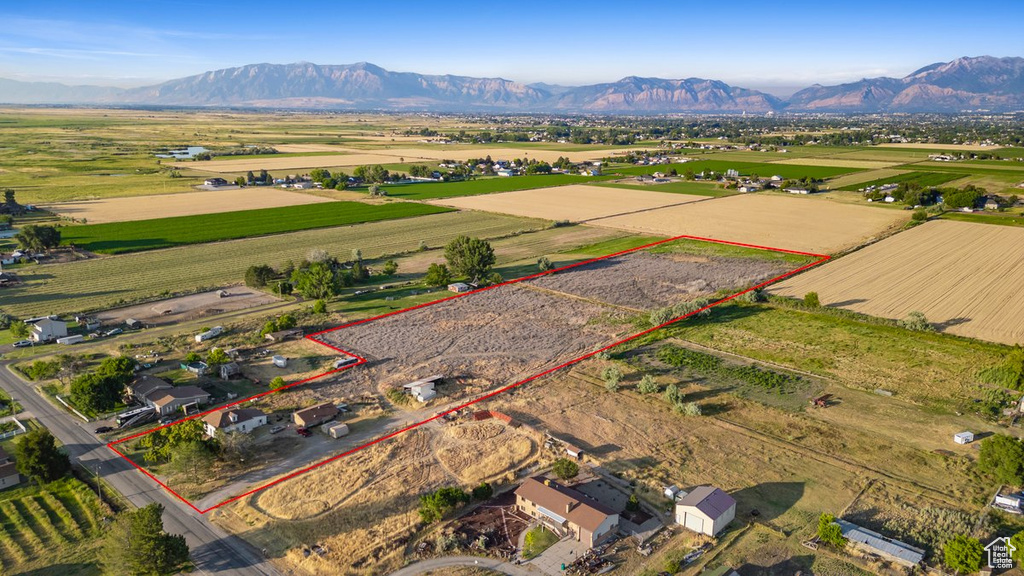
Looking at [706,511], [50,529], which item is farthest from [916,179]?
[50,529]

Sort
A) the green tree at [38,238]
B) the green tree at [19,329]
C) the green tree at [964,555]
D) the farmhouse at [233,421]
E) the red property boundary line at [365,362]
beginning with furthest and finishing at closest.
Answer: the green tree at [38,238] → the green tree at [19,329] → the farmhouse at [233,421] → the red property boundary line at [365,362] → the green tree at [964,555]

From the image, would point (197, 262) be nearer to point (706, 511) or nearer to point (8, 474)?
point (8, 474)

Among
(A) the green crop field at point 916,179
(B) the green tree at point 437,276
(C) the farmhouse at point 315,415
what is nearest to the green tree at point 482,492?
(C) the farmhouse at point 315,415

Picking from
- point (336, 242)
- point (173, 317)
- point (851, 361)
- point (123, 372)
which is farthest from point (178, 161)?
point (851, 361)

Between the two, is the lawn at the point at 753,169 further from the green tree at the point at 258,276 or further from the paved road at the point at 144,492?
the paved road at the point at 144,492

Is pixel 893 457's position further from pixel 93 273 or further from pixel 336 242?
pixel 93 273
